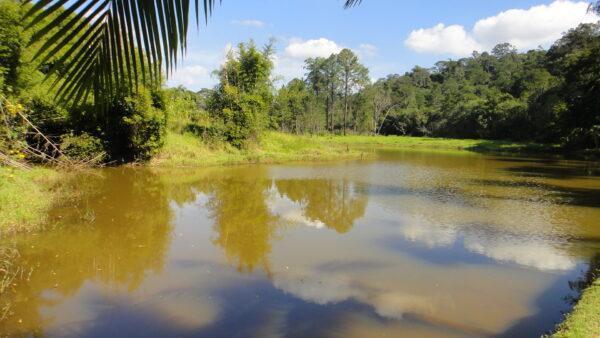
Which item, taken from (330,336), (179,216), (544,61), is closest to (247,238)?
(179,216)

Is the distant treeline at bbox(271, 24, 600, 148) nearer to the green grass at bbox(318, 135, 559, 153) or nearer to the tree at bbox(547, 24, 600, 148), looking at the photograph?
the tree at bbox(547, 24, 600, 148)

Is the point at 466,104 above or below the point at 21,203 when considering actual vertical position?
above

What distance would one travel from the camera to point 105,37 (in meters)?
0.92

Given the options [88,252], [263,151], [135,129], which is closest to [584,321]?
[88,252]

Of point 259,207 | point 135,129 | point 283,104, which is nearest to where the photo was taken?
point 259,207

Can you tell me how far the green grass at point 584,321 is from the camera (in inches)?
153

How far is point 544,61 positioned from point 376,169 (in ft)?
120

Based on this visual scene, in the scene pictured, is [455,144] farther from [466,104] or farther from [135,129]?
[135,129]

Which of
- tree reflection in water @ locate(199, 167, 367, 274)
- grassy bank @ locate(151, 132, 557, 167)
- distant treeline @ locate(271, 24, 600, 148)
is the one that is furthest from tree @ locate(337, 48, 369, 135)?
tree reflection in water @ locate(199, 167, 367, 274)

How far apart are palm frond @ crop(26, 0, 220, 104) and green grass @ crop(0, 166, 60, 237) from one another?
20.2 feet

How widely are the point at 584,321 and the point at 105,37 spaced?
16.0 feet

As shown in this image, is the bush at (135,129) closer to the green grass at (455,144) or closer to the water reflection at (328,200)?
the water reflection at (328,200)

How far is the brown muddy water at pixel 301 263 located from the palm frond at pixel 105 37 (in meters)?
3.93

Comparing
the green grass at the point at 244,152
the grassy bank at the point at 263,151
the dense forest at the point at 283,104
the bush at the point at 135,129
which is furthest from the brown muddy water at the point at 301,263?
the grassy bank at the point at 263,151
